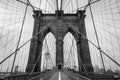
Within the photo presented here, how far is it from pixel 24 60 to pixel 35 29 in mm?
6338

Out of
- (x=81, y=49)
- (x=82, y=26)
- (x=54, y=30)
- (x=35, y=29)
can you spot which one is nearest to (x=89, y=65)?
(x=81, y=49)

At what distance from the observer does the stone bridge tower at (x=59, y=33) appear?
1332 cm

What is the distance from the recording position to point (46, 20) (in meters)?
16.9

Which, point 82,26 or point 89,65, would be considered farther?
point 82,26

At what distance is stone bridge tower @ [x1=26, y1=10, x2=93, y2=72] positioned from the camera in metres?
13.3

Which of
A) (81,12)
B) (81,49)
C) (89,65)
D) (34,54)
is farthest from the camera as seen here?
(81,12)

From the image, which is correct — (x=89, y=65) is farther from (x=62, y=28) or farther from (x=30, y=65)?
(x=30, y=65)

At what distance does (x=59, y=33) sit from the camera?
1545 cm

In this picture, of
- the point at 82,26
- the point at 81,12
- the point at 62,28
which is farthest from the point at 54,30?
the point at 81,12

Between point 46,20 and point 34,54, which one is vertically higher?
point 46,20

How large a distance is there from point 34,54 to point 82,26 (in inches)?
432

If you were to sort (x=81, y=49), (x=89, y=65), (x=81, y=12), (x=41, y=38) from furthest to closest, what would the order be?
(x=81, y=12) < (x=41, y=38) < (x=81, y=49) < (x=89, y=65)

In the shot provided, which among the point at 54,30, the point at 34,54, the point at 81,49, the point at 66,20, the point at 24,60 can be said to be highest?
the point at 66,20

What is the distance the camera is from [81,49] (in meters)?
14.5
